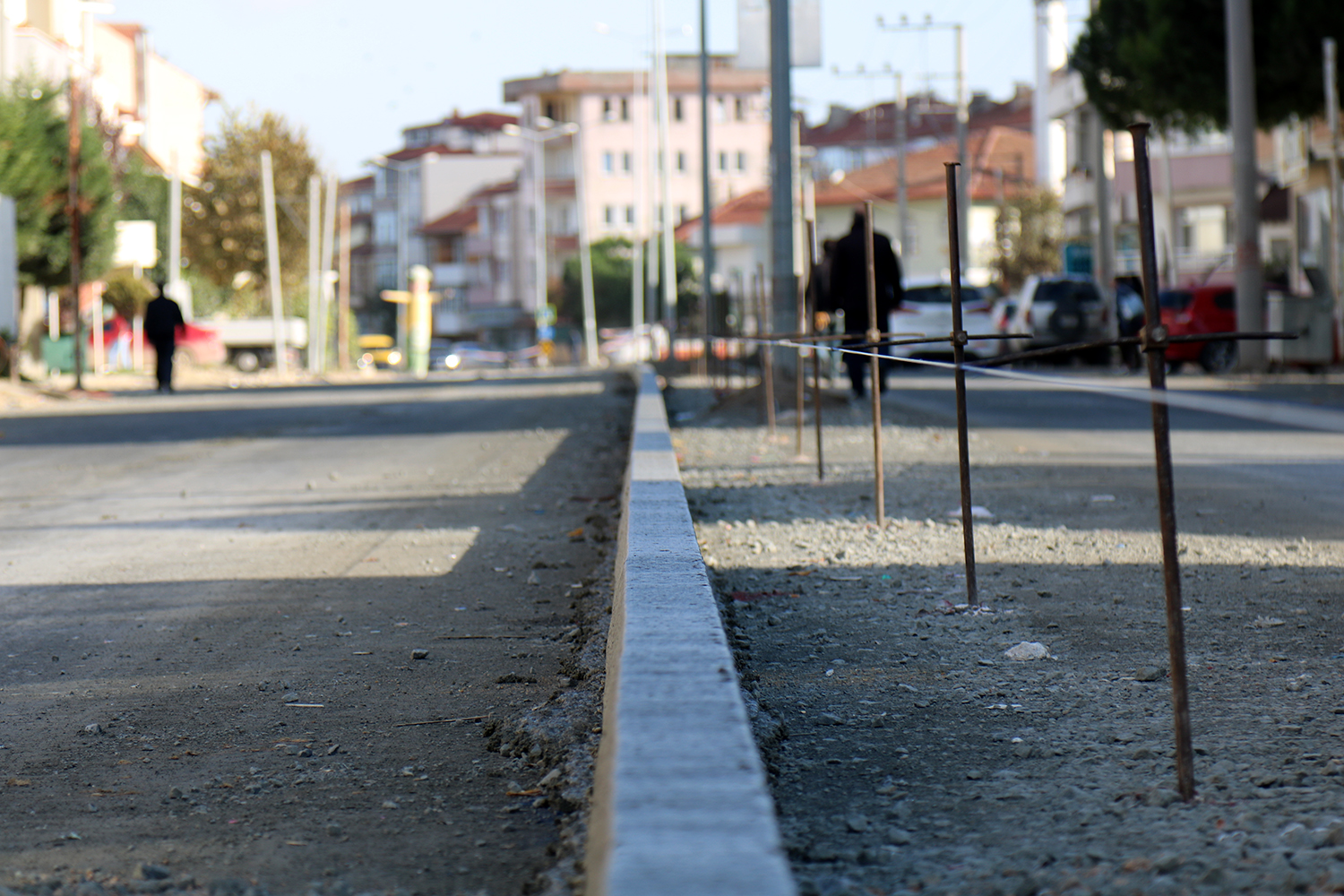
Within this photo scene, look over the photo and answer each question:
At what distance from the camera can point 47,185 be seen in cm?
3192

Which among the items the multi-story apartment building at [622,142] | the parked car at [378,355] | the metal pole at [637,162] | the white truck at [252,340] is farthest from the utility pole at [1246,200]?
the multi-story apartment building at [622,142]

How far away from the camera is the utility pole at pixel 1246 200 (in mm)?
23594

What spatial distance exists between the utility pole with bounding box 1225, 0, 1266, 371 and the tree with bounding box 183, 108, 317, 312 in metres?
38.1

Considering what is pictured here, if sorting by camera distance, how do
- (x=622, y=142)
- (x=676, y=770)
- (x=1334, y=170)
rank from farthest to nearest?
1. (x=622, y=142)
2. (x=1334, y=170)
3. (x=676, y=770)

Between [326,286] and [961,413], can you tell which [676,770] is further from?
[326,286]

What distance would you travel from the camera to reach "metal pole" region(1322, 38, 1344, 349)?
22562 mm

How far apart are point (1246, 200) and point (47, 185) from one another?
74.2 ft

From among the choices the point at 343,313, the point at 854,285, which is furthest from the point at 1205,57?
the point at 343,313

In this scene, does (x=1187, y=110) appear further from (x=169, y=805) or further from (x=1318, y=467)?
(x=169, y=805)

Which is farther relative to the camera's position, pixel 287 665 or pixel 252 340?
pixel 252 340

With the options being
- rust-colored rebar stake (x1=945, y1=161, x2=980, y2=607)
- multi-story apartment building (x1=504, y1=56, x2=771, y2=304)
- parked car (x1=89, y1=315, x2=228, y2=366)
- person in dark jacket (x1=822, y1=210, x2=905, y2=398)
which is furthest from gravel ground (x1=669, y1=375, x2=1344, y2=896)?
multi-story apartment building (x1=504, y1=56, x2=771, y2=304)

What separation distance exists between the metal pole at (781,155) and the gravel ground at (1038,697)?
28.4 ft

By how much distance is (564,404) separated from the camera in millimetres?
21328

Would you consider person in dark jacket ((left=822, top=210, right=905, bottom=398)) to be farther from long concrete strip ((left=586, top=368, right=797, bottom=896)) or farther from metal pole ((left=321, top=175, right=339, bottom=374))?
metal pole ((left=321, top=175, right=339, bottom=374))
